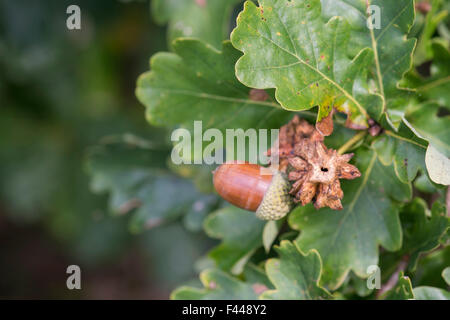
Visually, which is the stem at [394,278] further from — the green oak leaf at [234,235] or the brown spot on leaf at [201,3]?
the brown spot on leaf at [201,3]

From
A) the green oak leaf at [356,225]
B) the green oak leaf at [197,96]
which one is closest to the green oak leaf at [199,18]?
the green oak leaf at [197,96]

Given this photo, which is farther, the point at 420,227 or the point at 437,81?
the point at 437,81

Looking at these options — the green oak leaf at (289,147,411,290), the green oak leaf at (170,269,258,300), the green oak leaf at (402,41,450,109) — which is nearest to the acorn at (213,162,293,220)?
the green oak leaf at (289,147,411,290)

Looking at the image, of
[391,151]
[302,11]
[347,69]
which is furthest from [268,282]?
[302,11]

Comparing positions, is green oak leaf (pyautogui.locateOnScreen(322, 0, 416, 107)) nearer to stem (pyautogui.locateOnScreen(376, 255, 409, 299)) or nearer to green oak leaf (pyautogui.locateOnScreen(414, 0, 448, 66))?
green oak leaf (pyautogui.locateOnScreen(414, 0, 448, 66))

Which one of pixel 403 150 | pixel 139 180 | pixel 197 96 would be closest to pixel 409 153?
pixel 403 150

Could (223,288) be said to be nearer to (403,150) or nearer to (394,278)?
(394,278)
